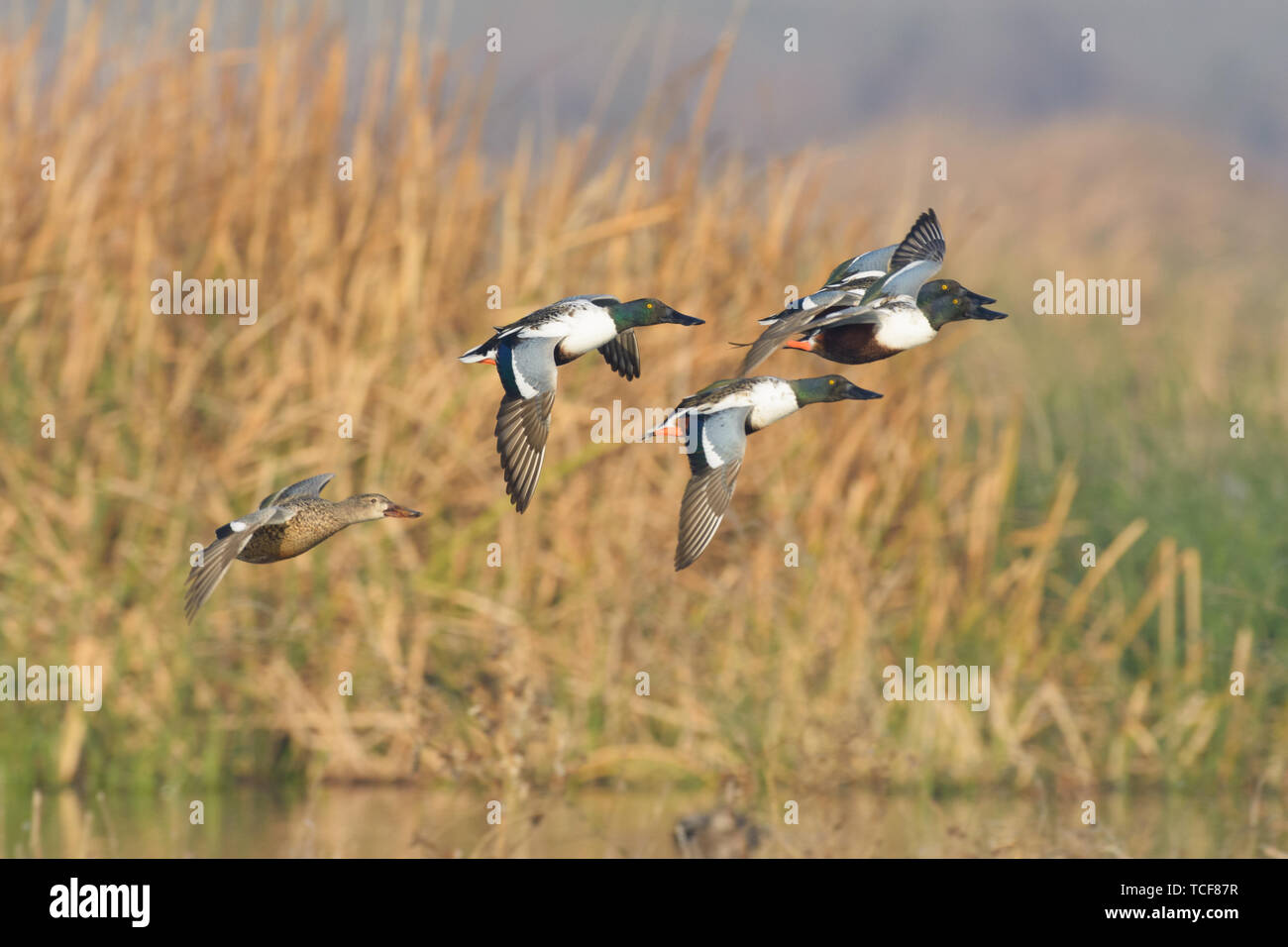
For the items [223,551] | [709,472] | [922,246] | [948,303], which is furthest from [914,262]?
[223,551]

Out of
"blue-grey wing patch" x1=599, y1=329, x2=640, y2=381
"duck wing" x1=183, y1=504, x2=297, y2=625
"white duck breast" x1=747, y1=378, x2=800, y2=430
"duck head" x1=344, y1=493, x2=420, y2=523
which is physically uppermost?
"blue-grey wing patch" x1=599, y1=329, x2=640, y2=381

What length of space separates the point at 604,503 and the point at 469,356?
4178 mm

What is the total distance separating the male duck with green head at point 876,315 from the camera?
1304mm

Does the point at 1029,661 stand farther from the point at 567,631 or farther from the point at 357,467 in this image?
the point at 357,467

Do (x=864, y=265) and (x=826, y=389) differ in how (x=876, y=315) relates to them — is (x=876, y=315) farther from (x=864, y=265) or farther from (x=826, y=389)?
(x=864, y=265)

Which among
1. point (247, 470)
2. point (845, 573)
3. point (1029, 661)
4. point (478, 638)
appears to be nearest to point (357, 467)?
point (247, 470)

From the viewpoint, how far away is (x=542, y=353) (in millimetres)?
1465

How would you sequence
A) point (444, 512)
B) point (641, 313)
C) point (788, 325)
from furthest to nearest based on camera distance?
point (444, 512) < point (641, 313) < point (788, 325)

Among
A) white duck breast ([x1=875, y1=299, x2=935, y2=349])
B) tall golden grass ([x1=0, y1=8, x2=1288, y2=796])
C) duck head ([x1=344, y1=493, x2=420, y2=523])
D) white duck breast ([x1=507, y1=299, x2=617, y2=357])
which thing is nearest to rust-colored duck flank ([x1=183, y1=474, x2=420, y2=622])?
duck head ([x1=344, y1=493, x2=420, y2=523])

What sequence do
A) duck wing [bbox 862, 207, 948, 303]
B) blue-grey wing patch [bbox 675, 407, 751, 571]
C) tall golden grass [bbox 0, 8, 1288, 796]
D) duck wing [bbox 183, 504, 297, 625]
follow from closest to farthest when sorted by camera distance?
1. blue-grey wing patch [bbox 675, 407, 751, 571]
2. duck wing [bbox 183, 504, 297, 625]
3. duck wing [bbox 862, 207, 948, 303]
4. tall golden grass [bbox 0, 8, 1288, 796]

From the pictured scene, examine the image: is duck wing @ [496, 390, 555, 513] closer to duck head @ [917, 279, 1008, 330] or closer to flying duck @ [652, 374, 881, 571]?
flying duck @ [652, 374, 881, 571]

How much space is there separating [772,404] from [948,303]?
19 centimetres

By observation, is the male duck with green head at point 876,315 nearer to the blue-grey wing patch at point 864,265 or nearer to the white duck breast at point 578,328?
the blue-grey wing patch at point 864,265

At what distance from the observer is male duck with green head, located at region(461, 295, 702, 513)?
1.36 meters
